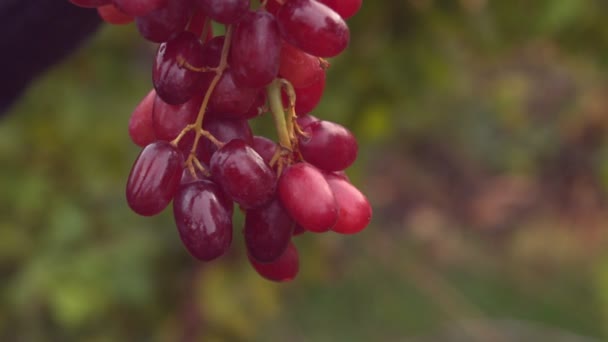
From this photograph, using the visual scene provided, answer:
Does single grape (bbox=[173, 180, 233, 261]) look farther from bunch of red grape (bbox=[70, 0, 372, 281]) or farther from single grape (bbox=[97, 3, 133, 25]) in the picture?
single grape (bbox=[97, 3, 133, 25])

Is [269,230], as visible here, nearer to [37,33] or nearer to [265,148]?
[265,148]

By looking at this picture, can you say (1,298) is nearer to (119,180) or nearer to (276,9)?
(119,180)

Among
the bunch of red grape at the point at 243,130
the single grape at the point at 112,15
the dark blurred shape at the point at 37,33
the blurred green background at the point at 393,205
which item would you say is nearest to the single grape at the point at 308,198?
the bunch of red grape at the point at 243,130

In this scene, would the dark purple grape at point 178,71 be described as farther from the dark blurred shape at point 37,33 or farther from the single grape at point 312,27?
the dark blurred shape at point 37,33

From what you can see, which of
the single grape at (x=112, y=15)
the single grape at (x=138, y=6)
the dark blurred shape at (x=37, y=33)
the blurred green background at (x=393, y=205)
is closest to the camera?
the single grape at (x=138, y=6)

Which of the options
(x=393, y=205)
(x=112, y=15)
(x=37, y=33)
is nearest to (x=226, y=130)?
(x=112, y=15)
